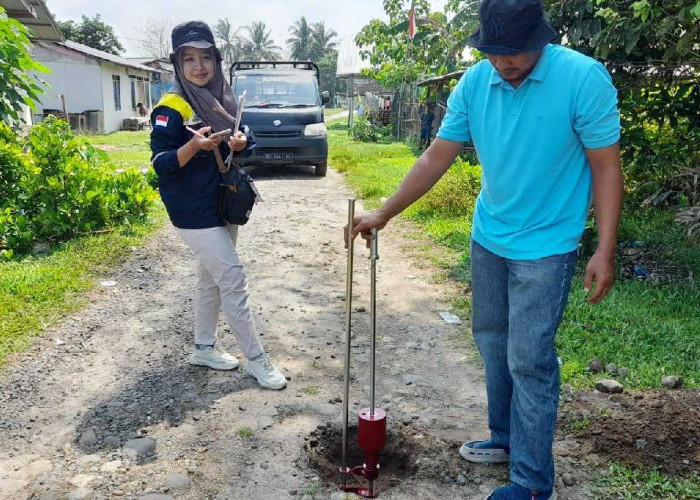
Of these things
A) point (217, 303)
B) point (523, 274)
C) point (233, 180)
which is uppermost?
point (233, 180)

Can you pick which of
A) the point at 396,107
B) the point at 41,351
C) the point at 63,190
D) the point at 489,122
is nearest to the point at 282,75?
the point at 63,190

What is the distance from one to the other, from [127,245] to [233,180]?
3.42m

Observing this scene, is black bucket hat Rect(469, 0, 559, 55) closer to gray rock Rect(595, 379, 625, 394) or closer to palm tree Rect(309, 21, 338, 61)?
gray rock Rect(595, 379, 625, 394)

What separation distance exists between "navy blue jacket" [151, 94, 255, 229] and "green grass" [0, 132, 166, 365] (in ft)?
5.06

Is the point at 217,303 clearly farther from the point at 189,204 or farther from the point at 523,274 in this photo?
the point at 523,274

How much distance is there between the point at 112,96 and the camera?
28.8 m

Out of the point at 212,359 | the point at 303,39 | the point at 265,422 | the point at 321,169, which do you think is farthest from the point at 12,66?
the point at 303,39

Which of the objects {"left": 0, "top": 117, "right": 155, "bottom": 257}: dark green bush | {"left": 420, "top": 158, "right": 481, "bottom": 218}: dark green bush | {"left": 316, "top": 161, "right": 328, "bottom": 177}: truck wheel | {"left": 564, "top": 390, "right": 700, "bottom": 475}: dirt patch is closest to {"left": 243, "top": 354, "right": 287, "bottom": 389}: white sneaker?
{"left": 564, "top": 390, "right": 700, "bottom": 475}: dirt patch

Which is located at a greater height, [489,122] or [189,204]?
[489,122]

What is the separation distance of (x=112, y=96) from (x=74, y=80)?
2.28 m

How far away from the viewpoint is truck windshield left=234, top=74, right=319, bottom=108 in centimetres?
1202

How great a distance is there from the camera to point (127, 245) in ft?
20.9

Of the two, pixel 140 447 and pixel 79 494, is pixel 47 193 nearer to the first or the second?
pixel 140 447

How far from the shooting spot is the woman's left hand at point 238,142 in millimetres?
3305
